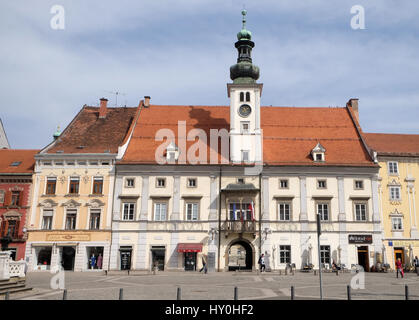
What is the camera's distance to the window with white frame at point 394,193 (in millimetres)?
39781

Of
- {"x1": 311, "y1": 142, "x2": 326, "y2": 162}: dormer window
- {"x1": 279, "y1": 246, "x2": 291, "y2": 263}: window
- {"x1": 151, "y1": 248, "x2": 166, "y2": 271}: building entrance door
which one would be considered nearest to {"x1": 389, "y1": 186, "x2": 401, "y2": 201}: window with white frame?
{"x1": 311, "y1": 142, "x2": 326, "y2": 162}: dormer window

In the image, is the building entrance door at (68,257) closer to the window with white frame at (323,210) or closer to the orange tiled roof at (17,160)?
the orange tiled roof at (17,160)

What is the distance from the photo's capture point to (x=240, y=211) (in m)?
36.9

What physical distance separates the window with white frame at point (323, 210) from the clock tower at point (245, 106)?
7248 mm

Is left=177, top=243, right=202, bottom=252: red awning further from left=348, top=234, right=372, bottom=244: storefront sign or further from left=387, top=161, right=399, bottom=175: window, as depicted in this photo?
left=387, top=161, right=399, bottom=175: window

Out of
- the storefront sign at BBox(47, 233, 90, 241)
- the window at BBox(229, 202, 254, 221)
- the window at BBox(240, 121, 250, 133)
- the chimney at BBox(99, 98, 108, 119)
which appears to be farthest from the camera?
the chimney at BBox(99, 98, 108, 119)

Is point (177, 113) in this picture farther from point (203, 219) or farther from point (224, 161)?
point (203, 219)

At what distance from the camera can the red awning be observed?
36062 mm

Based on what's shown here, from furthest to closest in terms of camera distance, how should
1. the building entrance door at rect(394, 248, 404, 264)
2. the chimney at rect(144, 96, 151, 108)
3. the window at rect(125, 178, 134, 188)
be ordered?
the chimney at rect(144, 96, 151, 108) < the building entrance door at rect(394, 248, 404, 264) < the window at rect(125, 178, 134, 188)

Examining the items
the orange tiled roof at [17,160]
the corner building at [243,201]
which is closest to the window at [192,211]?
the corner building at [243,201]

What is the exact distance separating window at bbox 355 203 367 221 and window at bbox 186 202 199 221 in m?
15.3

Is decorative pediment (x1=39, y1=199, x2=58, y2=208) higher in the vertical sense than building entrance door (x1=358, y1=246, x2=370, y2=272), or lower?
higher

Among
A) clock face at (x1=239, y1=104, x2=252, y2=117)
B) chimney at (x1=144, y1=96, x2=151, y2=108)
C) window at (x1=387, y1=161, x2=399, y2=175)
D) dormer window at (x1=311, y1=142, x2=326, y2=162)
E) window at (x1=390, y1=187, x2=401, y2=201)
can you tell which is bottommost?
window at (x1=390, y1=187, x2=401, y2=201)

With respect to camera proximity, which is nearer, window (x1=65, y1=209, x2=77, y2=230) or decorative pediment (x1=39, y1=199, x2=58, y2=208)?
window (x1=65, y1=209, x2=77, y2=230)
